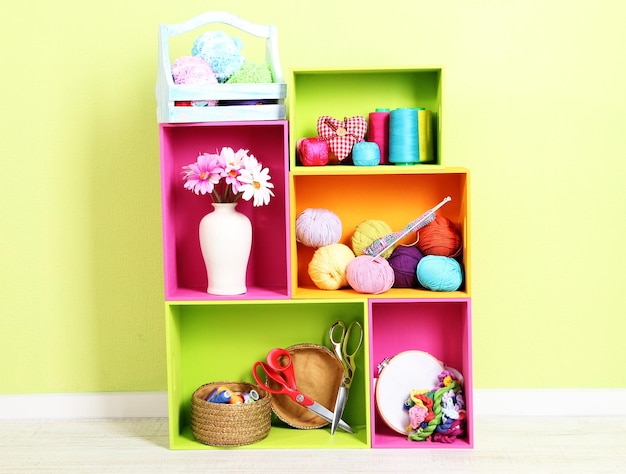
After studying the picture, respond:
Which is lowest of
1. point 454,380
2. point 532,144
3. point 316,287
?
point 454,380

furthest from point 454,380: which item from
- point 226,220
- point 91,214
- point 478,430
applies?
point 91,214

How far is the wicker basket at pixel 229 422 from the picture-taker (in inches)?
101

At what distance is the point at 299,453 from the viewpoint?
2549mm

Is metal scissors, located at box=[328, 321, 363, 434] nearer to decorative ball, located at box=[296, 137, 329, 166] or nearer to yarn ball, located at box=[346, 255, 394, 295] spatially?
yarn ball, located at box=[346, 255, 394, 295]

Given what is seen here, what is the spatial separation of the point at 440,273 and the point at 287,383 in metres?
0.63

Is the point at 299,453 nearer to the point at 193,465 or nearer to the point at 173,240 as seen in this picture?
the point at 193,465

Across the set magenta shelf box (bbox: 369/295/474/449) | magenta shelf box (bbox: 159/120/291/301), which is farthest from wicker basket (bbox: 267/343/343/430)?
magenta shelf box (bbox: 159/120/291/301)

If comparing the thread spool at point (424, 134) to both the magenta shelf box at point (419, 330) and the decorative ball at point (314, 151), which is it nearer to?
the decorative ball at point (314, 151)

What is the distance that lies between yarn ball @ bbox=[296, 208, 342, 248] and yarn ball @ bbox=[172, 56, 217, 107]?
47 cm

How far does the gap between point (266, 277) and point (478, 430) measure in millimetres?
868

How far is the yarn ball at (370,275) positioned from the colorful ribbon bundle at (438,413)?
0.37 meters

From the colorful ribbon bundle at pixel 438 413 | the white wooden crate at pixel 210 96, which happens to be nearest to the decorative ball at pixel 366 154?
the white wooden crate at pixel 210 96

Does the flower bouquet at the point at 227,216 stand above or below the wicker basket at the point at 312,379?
above

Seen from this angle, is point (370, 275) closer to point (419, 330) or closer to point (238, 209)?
point (419, 330)
